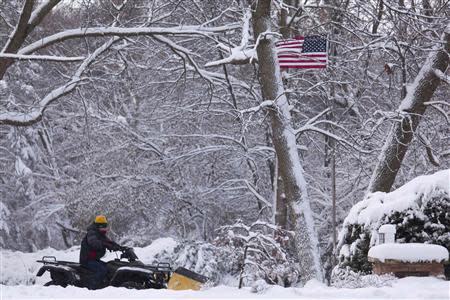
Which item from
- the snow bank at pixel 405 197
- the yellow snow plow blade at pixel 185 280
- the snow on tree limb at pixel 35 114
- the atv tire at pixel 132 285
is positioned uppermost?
the snow on tree limb at pixel 35 114

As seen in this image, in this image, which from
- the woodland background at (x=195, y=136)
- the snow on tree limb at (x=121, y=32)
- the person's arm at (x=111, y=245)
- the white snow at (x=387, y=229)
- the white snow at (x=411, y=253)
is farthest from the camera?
the woodland background at (x=195, y=136)

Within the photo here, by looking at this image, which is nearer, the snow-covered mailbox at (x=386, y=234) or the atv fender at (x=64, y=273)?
the snow-covered mailbox at (x=386, y=234)

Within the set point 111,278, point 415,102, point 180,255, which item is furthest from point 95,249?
point 415,102

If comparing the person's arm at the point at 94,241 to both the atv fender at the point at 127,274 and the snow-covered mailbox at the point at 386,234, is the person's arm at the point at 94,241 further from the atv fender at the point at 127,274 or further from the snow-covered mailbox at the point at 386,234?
the snow-covered mailbox at the point at 386,234

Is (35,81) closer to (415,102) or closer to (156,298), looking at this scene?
(415,102)

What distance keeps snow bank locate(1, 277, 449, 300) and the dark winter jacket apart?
2.55 metres

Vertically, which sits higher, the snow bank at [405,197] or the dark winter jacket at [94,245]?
the snow bank at [405,197]

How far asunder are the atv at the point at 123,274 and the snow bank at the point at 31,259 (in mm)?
5648

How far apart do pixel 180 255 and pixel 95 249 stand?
605 cm

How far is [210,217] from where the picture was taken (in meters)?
23.3

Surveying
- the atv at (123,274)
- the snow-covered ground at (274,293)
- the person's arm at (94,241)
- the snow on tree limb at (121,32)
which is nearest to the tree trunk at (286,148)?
the snow on tree limb at (121,32)

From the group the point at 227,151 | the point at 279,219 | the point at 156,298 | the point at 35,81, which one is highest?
the point at 35,81

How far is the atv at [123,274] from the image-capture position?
1137 centimetres

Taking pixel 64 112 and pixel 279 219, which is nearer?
pixel 279 219
